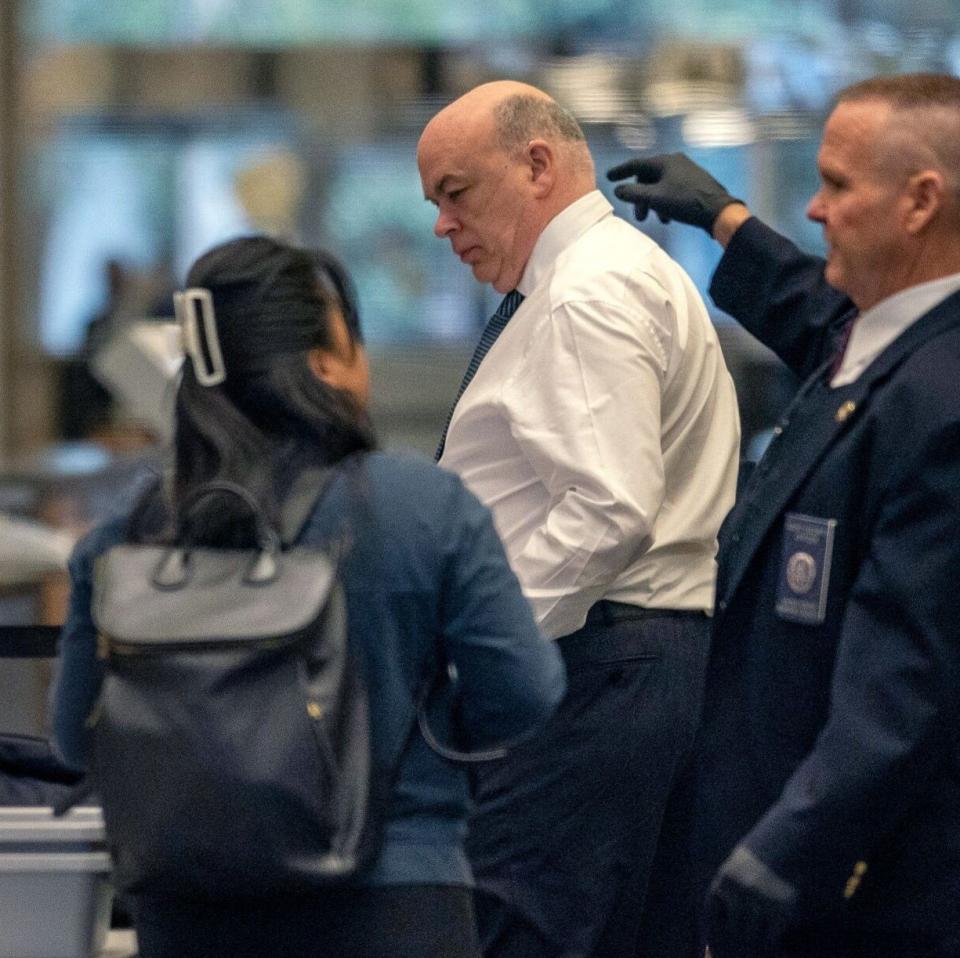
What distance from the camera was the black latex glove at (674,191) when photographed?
271cm

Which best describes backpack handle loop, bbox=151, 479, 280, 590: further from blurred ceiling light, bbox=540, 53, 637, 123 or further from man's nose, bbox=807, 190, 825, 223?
blurred ceiling light, bbox=540, 53, 637, 123

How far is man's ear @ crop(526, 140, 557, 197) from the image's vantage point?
294 centimetres

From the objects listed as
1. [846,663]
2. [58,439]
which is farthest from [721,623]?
[58,439]

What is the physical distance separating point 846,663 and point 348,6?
11622 mm

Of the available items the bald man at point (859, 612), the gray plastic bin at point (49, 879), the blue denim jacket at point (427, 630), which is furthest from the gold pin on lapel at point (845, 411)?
the gray plastic bin at point (49, 879)

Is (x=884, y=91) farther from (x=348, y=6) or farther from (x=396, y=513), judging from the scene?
(x=348, y=6)

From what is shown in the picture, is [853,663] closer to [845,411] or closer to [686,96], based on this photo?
[845,411]

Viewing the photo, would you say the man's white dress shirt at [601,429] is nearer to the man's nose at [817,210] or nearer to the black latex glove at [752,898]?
the man's nose at [817,210]

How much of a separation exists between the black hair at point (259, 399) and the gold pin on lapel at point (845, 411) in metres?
0.50

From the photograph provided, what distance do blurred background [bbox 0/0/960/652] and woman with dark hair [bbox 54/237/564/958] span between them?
341 inches

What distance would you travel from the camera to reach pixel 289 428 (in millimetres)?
1972

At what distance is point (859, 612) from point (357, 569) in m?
0.50

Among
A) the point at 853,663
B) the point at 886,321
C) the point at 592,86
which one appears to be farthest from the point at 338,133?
the point at 853,663

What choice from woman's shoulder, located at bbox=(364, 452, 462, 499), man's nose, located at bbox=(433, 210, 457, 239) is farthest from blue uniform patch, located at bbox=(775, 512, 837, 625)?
man's nose, located at bbox=(433, 210, 457, 239)
